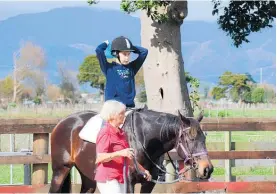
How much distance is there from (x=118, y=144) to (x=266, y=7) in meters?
7.04

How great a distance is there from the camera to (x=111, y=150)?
5926 millimetres

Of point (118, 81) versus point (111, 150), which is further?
point (118, 81)

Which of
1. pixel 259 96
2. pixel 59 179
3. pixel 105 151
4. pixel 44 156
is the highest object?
pixel 105 151

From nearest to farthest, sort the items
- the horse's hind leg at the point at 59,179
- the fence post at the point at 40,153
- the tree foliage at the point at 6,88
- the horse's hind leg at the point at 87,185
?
the horse's hind leg at the point at 59,179 < the horse's hind leg at the point at 87,185 < the fence post at the point at 40,153 < the tree foliage at the point at 6,88

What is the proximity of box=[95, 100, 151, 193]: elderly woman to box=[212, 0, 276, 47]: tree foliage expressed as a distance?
6832 mm

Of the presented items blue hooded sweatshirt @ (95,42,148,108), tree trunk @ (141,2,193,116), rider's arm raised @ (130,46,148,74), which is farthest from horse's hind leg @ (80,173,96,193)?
tree trunk @ (141,2,193,116)

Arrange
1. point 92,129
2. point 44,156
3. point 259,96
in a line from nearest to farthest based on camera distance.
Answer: point 92,129
point 44,156
point 259,96

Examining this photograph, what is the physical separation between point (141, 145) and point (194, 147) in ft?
2.28

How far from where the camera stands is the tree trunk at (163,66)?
34.4ft

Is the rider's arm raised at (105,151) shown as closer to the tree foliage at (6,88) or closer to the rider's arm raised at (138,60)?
the rider's arm raised at (138,60)

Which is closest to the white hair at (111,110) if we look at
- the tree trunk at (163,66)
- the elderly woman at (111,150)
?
the elderly woman at (111,150)

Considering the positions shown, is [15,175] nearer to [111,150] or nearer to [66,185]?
[66,185]

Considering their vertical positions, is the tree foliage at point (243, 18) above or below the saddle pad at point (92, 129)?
above

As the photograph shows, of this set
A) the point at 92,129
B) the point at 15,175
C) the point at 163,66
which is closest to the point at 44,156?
the point at 92,129
